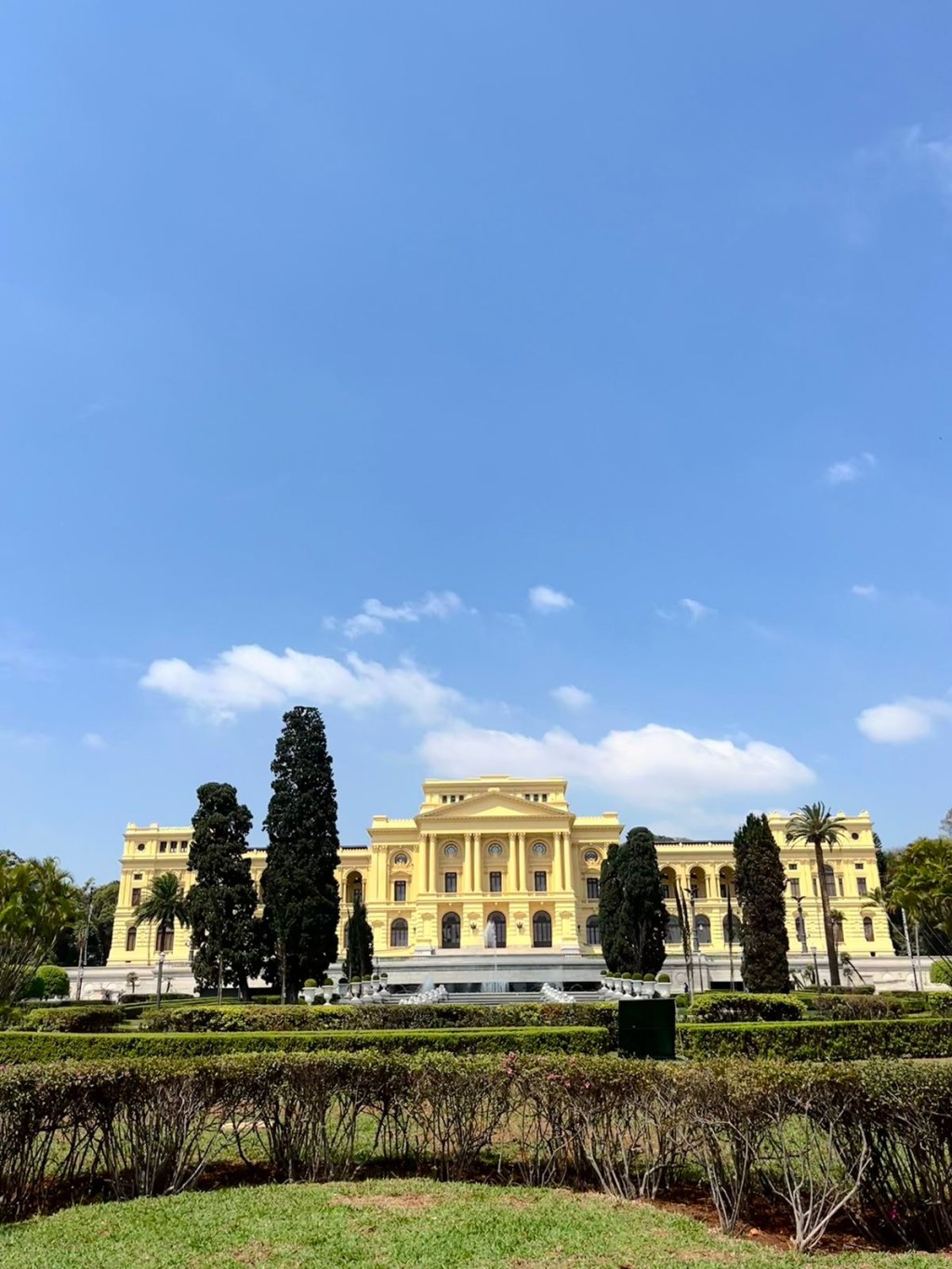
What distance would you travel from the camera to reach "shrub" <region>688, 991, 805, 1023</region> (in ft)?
79.2

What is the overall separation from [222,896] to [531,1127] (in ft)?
104

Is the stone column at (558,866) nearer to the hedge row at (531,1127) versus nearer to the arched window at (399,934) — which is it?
the arched window at (399,934)

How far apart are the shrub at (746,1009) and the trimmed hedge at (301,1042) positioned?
631cm

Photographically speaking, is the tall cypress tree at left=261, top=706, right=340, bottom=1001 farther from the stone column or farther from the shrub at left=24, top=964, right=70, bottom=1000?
the stone column

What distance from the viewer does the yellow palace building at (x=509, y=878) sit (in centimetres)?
6569

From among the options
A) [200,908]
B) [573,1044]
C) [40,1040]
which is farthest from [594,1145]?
[200,908]

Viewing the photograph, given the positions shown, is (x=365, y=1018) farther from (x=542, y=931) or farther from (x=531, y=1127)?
(x=542, y=931)

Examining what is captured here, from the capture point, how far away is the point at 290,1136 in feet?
31.2

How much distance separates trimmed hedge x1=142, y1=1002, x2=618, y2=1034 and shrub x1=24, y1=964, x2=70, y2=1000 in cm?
2287

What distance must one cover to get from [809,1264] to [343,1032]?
14.5 metres

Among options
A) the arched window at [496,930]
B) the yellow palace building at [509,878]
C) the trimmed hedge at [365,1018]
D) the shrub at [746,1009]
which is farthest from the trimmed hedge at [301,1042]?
the arched window at [496,930]

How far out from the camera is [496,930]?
66.1 metres

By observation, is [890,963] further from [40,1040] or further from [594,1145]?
[594,1145]

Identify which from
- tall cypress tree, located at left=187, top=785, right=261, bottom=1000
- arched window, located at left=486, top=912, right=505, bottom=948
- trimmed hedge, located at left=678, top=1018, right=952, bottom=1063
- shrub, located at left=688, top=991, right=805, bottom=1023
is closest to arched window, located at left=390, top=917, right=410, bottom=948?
arched window, located at left=486, top=912, right=505, bottom=948
